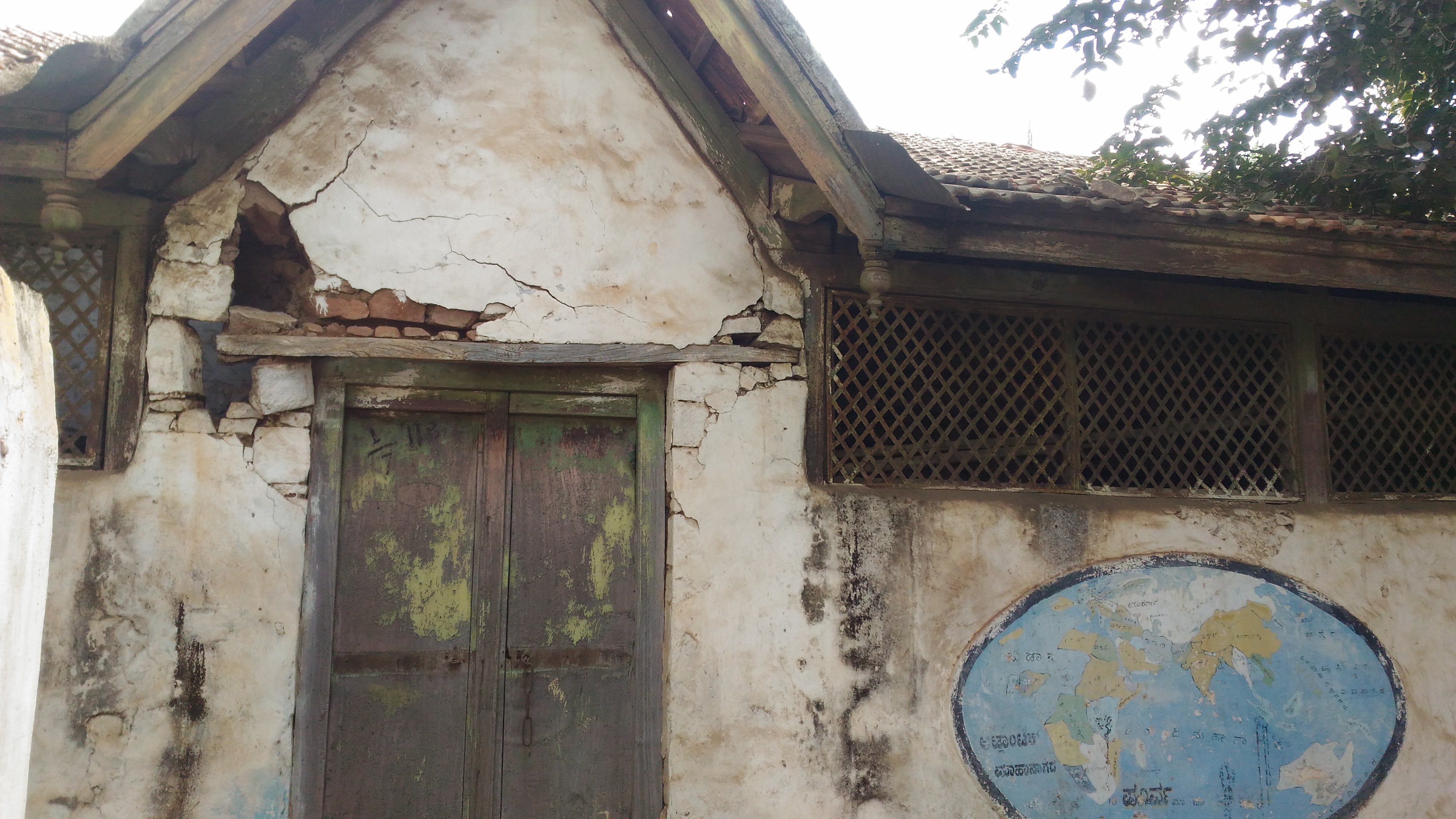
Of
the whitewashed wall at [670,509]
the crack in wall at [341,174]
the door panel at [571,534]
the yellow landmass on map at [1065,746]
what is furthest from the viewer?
the yellow landmass on map at [1065,746]

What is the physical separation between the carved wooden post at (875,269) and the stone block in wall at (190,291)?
2.52 metres

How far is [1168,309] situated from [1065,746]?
6.92 ft

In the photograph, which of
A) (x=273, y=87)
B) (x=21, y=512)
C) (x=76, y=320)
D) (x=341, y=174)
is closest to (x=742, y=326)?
(x=341, y=174)

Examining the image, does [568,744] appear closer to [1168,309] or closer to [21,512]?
[21,512]

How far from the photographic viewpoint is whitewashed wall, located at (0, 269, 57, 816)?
2.05 metres

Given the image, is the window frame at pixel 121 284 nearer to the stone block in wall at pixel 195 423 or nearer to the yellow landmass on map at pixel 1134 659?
the stone block in wall at pixel 195 423

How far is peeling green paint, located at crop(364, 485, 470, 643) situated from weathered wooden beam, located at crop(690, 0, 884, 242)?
6.71ft

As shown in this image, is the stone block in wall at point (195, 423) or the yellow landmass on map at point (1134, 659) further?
the yellow landmass on map at point (1134, 659)

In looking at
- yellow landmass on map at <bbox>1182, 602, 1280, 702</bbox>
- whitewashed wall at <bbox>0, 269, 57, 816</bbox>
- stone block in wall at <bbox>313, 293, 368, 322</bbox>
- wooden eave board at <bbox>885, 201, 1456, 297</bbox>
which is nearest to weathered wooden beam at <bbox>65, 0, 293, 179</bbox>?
stone block in wall at <bbox>313, 293, 368, 322</bbox>

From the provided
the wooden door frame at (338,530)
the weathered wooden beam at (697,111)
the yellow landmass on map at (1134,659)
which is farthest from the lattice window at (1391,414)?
the wooden door frame at (338,530)

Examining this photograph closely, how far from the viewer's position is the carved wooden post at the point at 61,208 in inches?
137

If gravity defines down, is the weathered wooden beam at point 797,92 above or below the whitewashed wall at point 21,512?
above

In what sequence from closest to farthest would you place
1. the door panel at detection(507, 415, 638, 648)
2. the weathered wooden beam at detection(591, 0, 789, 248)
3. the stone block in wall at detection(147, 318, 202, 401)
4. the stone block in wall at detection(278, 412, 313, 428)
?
the stone block in wall at detection(147, 318, 202, 401) → the stone block in wall at detection(278, 412, 313, 428) → the door panel at detection(507, 415, 638, 648) → the weathered wooden beam at detection(591, 0, 789, 248)

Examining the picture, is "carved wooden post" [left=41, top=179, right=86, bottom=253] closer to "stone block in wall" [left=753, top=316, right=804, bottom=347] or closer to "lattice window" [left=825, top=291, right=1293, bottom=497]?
"stone block in wall" [left=753, top=316, right=804, bottom=347]
